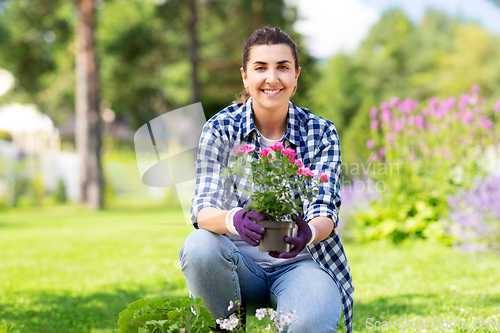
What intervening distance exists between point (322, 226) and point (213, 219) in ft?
1.28

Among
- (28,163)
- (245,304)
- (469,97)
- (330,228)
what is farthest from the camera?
(28,163)

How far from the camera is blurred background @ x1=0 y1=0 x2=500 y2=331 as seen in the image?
476 cm

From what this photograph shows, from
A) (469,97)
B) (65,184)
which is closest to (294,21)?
(65,184)

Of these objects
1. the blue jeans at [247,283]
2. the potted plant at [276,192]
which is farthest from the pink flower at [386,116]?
the potted plant at [276,192]

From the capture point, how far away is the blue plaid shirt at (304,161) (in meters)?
1.76

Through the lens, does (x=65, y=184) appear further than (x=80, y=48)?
Yes

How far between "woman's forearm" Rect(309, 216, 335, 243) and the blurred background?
3.07 ft

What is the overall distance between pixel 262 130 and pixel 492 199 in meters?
2.80

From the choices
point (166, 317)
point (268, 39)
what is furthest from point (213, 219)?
point (268, 39)

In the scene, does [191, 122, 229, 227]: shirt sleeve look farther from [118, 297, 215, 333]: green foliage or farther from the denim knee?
[118, 297, 215, 333]: green foliage

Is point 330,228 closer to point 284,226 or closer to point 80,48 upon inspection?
point 284,226

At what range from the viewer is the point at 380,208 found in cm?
515

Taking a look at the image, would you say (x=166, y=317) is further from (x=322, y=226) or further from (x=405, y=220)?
(x=405, y=220)

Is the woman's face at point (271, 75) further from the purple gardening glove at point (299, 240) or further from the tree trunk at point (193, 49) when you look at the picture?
the tree trunk at point (193, 49)
